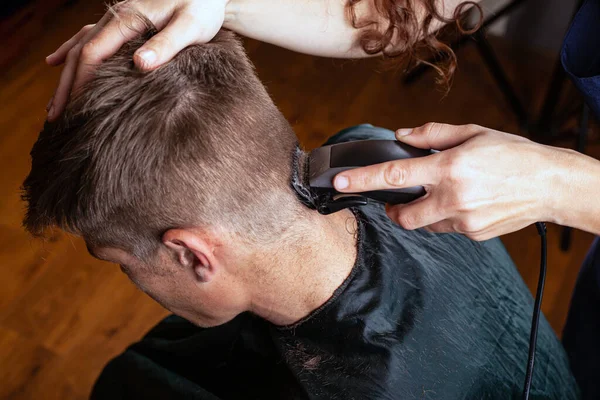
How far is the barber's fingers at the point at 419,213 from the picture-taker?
2.82 feet

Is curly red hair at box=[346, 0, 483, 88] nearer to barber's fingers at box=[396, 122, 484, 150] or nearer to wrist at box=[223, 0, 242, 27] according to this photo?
wrist at box=[223, 0, 242, 27]

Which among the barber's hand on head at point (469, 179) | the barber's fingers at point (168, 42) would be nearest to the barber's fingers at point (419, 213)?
the barber's hand on head at point (469, 179)

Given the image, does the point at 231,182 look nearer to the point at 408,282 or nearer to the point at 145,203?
the point at 145,203

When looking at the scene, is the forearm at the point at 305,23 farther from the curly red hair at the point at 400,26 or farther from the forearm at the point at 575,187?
the forearm at the point at 575,187

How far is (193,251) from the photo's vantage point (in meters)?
0.91

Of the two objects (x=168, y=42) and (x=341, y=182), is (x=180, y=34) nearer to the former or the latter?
(x=168, y=42)

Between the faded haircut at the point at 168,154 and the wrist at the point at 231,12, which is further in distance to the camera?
the wrist at the point at 231,12

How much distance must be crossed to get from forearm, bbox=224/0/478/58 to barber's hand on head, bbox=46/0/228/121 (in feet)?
0.55

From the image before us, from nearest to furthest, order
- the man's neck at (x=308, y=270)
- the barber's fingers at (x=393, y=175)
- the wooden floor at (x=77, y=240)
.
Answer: the barber's fingers at (x=393, y=175)
the man's neck at (x=308, y=270)
the wooden floor at (x=77, y=240)

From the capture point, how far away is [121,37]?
36.3 inches

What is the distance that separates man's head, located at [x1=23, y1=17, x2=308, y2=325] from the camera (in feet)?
2.80

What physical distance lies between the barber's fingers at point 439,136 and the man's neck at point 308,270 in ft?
0.66

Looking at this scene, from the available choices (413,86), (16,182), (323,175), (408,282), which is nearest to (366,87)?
(413,86)

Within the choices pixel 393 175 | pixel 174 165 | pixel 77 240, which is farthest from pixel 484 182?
pixel 77 240
